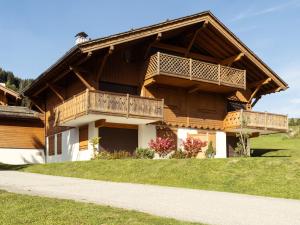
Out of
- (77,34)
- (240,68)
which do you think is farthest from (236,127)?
(77,34)

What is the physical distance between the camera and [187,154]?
83.9 ft

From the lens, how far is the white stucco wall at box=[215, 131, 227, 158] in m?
29.4

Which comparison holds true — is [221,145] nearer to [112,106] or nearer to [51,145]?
[112,106]

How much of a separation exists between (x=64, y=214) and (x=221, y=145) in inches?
863

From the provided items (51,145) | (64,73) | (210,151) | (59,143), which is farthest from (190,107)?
(51,145)

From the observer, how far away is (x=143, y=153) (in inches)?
943

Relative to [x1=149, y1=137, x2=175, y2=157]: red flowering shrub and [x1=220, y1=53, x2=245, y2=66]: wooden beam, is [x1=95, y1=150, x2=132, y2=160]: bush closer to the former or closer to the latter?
[x1=149, y1=137, x2=175, y2=157]: red flowering shrub

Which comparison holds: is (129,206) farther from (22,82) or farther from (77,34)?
(22,82)

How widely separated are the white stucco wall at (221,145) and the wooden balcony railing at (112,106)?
6.13 meters

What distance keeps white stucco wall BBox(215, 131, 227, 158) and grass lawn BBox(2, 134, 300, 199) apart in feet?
38.2

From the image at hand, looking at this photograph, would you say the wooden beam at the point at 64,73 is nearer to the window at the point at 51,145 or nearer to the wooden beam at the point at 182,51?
the window at the point at 51,145

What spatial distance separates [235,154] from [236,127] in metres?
2.19

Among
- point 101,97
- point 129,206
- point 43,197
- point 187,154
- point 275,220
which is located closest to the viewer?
point 275,220

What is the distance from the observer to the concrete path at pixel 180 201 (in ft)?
29.5
